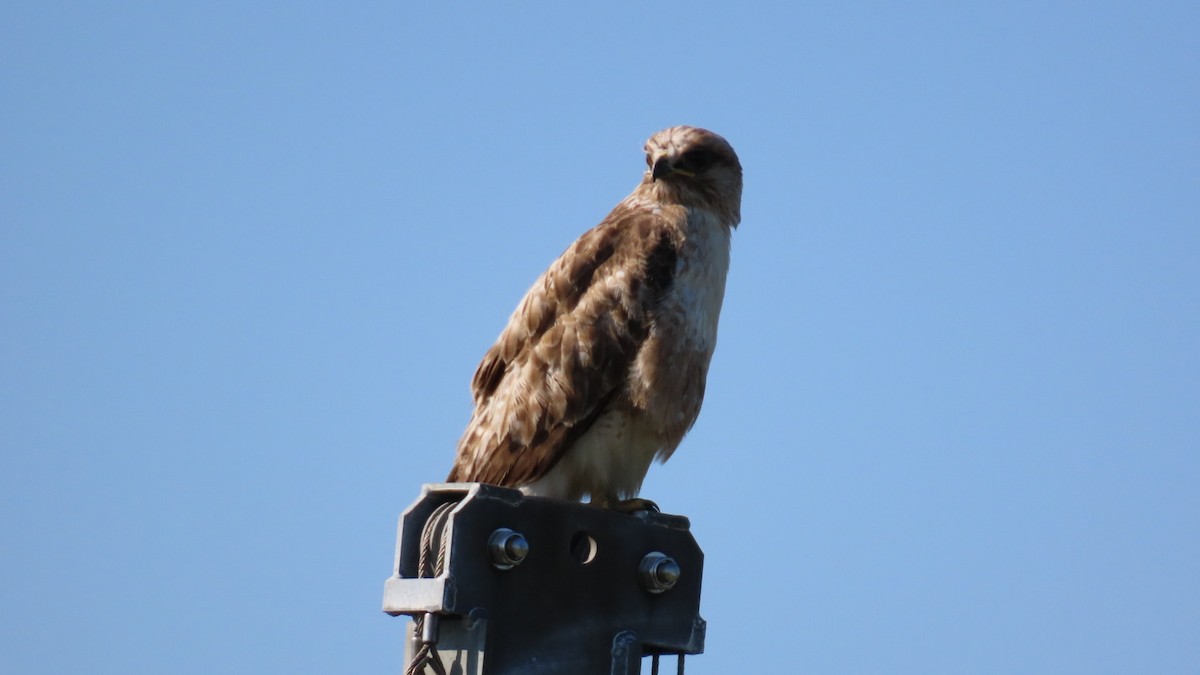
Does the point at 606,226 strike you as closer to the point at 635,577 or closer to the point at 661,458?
the point at 661,458

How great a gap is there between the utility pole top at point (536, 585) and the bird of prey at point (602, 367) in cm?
137

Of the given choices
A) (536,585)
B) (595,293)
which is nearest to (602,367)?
(595,293)

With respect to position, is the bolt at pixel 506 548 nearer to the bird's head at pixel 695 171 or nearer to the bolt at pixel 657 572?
the bolt at pixel 657 572

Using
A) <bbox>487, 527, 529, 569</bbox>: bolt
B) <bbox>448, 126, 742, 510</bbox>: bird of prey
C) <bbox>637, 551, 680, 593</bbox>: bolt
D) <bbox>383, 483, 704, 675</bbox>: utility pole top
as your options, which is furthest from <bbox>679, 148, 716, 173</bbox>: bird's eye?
<bbox>487, 527, 529, 569</bbox>: bolt

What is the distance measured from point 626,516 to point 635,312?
6.41ft

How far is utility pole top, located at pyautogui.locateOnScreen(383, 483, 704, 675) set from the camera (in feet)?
15.5

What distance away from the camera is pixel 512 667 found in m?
4.82

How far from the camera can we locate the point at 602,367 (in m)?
7.06

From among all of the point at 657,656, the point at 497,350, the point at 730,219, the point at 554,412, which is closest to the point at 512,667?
the point at 657,656

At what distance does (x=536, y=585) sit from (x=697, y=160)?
3472mm

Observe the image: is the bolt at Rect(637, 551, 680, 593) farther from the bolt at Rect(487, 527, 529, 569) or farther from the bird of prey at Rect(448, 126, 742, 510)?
the bird of prey at Rect(448, 126, 742, 510)

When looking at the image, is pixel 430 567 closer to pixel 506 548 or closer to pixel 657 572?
pixel 506 548

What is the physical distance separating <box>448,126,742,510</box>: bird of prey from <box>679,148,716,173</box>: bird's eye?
1.26 ft

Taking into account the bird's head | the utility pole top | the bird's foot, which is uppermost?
the bird's head
